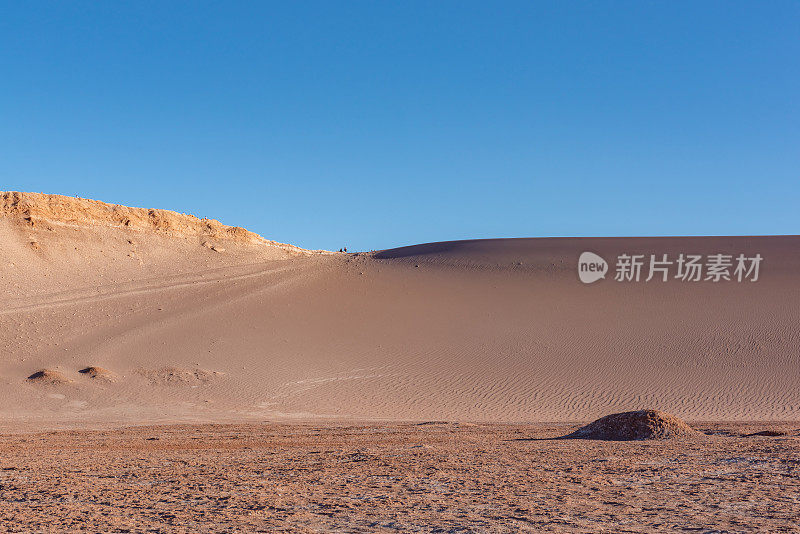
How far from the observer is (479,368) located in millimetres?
22047

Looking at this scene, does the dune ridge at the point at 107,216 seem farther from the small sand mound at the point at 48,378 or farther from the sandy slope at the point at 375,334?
the small sand mound at the point at 48,378

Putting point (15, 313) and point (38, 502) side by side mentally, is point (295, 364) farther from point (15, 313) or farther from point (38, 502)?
point (38, 502)

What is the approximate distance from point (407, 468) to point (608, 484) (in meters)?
2.11

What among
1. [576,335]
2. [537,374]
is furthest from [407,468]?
[576,335]

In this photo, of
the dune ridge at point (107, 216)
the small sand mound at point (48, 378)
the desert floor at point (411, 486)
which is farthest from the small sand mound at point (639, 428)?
the dune ridge at point (107, 216)

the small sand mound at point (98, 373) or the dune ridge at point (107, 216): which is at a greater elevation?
the dune ridge at point (107, 216)

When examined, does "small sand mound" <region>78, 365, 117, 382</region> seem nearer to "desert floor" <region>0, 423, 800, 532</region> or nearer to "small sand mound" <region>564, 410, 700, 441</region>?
"desert floor" <region>0, 423, 800, 532</region>

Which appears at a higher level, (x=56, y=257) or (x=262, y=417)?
(x=56, y=257)

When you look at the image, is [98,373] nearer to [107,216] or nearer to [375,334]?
[375,334]

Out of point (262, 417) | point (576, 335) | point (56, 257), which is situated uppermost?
point (56, 257)

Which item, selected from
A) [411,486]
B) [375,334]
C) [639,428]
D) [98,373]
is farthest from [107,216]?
[411,486]

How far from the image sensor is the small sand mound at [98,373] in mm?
20303

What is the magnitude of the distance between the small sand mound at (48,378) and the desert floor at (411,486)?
10789 mm

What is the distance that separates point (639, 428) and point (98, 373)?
1633cm
